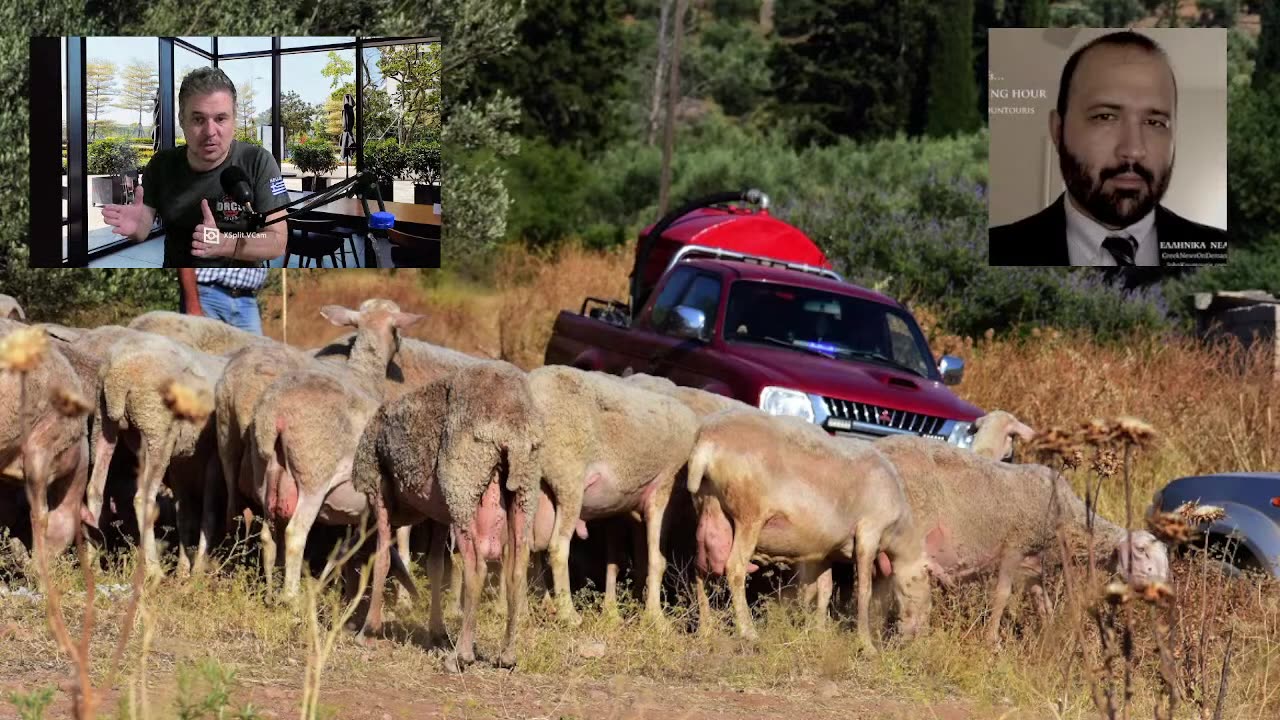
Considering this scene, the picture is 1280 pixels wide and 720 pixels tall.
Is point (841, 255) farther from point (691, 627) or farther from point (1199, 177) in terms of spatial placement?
point (691, 627)

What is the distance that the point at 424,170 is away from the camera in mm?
17672

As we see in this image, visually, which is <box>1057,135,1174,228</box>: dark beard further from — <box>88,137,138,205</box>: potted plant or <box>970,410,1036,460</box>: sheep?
<box>88,137,138,205</box>: potted plant

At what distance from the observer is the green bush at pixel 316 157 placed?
16.8 meters

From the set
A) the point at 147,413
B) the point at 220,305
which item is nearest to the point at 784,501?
the point at 147,413

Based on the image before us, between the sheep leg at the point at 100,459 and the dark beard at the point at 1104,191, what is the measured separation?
14.0 m

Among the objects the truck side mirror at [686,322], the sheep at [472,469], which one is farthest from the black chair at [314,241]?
the sheep at [472,469]

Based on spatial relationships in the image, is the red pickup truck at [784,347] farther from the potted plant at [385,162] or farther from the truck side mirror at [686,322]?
the potted plant at [385,162]

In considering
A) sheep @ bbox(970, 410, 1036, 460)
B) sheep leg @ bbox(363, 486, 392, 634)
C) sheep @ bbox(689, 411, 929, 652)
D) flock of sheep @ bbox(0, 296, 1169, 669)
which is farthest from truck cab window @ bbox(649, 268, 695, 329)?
sheep leg @ bbox(363, 486, 392, 634)

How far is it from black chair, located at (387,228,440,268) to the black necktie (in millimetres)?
9847

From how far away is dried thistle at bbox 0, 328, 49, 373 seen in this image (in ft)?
12.7

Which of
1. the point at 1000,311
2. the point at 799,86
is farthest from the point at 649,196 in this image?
the point at 1000,311

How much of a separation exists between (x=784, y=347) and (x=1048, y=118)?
10.7 m

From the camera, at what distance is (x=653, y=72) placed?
58.8 meters

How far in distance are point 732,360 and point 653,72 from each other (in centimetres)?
4745
